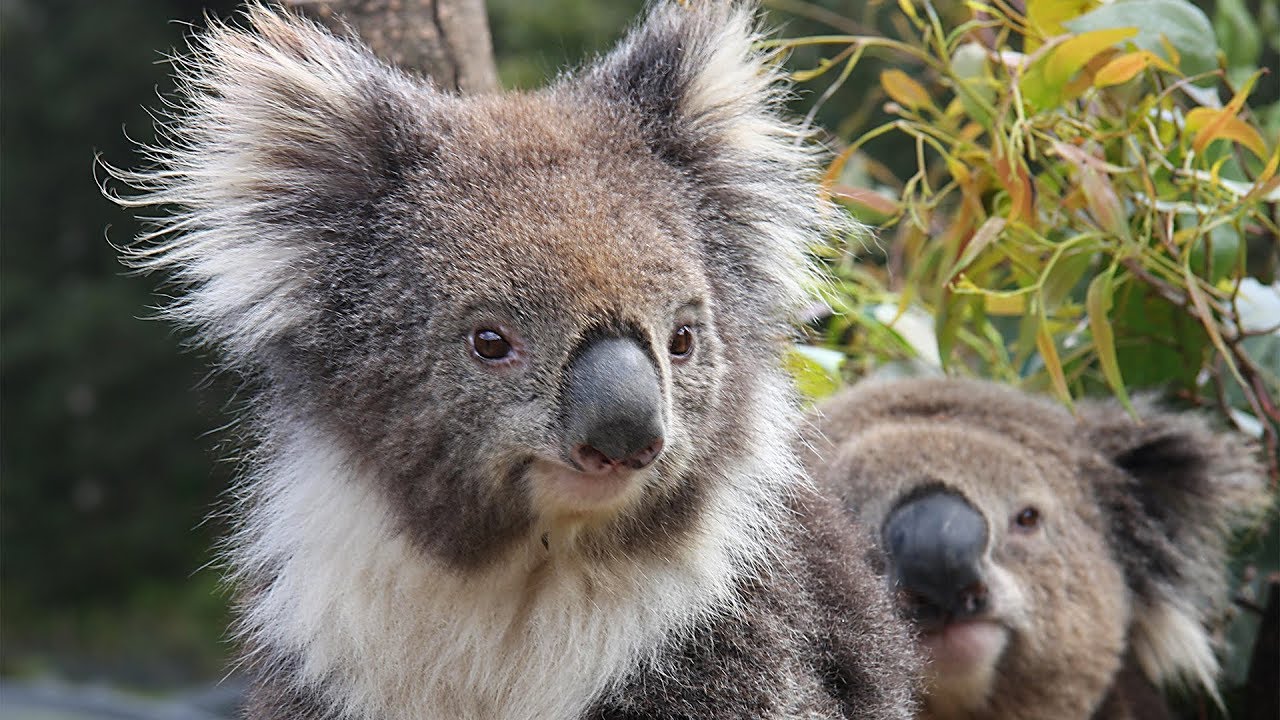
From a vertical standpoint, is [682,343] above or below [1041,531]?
above

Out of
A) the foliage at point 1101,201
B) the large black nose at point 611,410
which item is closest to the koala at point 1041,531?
the foliage at point 1101,201

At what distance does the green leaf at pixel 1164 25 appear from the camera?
2.46m

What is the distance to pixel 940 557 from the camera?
2252mm

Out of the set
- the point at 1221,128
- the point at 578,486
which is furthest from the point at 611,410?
the point at 1221,128

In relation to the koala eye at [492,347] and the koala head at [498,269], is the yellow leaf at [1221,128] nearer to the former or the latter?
the koala head at [498,269]

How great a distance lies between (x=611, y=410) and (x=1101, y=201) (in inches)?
48.9

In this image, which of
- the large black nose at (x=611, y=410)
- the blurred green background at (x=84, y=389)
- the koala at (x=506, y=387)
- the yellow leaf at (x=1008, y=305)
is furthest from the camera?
the blurred green background at (x=84, y=389)

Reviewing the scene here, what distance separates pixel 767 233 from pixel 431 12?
105 cm

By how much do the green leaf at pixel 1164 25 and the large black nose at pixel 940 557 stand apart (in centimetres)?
95

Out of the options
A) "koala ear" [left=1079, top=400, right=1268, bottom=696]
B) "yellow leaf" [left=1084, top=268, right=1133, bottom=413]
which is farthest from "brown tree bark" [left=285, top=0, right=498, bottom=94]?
→ "koala ear" [left=1079, top=400, right=1268, bottom=696]

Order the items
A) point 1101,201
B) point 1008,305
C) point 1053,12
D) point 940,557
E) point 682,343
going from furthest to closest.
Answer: point 1008,305 → point 1053,12 → point 1101,201 → point 940,557 → point 682,343

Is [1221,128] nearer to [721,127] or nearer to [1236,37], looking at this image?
[1236,37]

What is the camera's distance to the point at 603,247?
1680mm

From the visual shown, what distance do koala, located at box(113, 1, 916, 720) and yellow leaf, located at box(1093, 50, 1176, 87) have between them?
73cm
